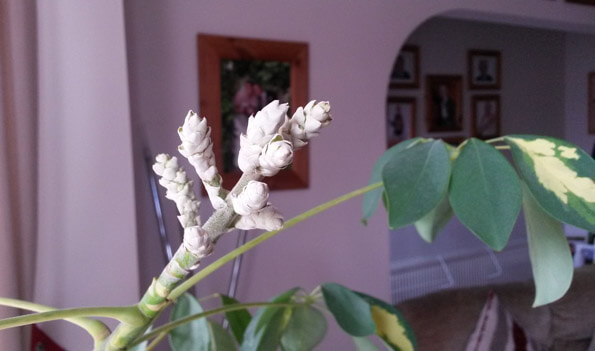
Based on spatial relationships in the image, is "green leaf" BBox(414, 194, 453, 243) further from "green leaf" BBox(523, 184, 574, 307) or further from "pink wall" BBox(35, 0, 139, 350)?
"pink wall" BBox(35, 0, 139, 350)

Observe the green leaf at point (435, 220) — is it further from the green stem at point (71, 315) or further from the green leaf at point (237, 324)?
the green stem at point (71, 315)

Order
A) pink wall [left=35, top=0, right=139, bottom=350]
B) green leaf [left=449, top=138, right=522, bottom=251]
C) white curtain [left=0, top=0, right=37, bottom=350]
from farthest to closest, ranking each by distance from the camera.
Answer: pink wall [left=35, top=0, right=139, bottom=350] < white curtain [left=0, top=0, right=37, bottom=350] < green leaf [left=449, top=138, right=522, bottom=251]

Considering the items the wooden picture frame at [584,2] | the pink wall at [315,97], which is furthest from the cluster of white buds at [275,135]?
the wooden picture frame at [584,2]

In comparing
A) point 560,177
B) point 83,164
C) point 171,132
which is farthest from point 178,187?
point 171,132

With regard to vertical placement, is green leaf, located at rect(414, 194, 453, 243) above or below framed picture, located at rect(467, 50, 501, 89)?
below

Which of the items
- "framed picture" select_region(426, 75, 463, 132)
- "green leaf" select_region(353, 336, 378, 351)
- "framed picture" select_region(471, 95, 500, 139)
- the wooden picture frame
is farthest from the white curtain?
"framed picture" select_region(471, 95, 500, 139)

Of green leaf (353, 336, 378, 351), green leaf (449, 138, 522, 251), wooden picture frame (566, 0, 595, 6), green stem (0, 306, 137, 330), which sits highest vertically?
wooden picture frame (566, 0, 595, 6)

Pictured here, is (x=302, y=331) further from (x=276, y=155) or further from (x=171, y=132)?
(x=171, y=132)

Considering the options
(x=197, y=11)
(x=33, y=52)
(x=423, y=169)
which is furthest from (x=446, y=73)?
(x=423, y=169)

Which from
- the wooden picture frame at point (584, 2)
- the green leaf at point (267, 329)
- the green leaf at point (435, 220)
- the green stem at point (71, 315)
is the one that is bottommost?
the green leaf at point (267, 329)
